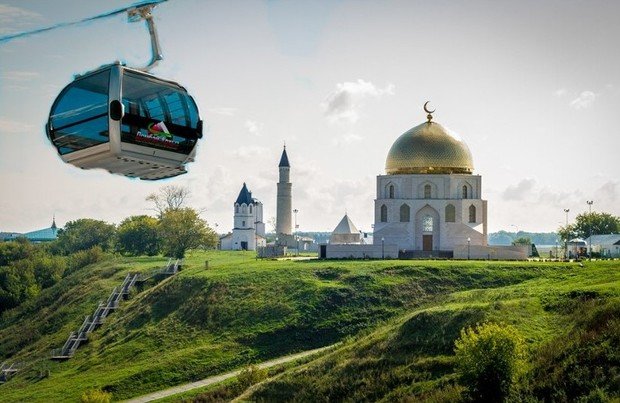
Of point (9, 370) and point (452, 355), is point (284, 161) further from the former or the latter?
point (452, 355)

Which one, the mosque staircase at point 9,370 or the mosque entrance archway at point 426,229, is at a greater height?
the mosque entrance archway at point 426,229

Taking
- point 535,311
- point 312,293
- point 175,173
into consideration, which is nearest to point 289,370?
point 535,311

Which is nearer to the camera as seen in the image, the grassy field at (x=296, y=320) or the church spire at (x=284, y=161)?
the grassy field at (x=296, y=320)

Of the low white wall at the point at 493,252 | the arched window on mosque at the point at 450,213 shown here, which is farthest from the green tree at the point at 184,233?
the low white wall at the point at 493,252

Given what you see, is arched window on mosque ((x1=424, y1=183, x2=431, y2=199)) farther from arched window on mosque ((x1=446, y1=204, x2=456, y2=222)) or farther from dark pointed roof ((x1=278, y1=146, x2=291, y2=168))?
dark pointed roof ((x1=278, y1=146, x2=291, y2=168))

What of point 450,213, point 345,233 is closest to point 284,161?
point 345,233

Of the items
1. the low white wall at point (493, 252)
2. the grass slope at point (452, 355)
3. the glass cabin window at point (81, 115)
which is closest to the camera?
the glass cabin window at point (81, 115)

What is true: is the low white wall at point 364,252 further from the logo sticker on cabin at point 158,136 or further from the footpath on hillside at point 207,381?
the logo sticker on cabin at point 158,136
